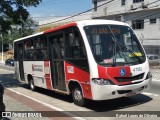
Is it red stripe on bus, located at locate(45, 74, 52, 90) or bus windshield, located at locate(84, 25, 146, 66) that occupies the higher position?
bus windshield, located at locate(84, 25, 146, 66)

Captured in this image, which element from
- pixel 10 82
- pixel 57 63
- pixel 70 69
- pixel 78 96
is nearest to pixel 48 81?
pixel 57 63

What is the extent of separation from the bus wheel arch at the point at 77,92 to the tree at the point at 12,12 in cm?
890

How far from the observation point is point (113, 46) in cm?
1061

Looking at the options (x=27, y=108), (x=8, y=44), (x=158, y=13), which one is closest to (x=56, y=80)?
(x=27, y=108)

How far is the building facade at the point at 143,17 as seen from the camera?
141ft

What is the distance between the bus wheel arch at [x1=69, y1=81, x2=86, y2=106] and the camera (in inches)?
433

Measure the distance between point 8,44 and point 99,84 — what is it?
105560 millimetres

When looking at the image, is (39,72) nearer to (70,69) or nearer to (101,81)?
(70,69)

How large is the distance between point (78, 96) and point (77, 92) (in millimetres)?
141

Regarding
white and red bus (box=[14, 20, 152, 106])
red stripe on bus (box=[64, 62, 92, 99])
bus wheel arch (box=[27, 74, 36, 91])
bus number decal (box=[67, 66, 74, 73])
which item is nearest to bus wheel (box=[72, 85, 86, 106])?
white and red bus (box=[14, 20, 152, 106])

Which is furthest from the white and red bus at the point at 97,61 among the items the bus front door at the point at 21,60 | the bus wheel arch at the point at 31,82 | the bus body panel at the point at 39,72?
the bus front door at the point at 21,60

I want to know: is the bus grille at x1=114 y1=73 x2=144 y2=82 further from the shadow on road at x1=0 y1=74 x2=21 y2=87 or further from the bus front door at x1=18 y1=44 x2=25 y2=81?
the shadow on road at x1=0 y1=74 x2=21 y2=87

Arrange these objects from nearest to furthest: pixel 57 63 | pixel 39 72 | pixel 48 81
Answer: pixel 57 63, pixel 48 81, pixel 39 72

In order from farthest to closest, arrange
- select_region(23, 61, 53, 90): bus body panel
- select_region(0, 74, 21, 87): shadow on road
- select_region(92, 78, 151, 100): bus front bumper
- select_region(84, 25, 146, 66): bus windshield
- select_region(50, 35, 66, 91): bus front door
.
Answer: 1. select_region(0, 74, 21, 87): shadow on road
2. select_region(23, 61, 53, 90): bus body panel
3. select_region(50, 35, 66, 91): bus front door
4. select_region(84, 25, 146, 66): bus windshield
5. select_region(92, 78, 151, 100): bus front bumper
